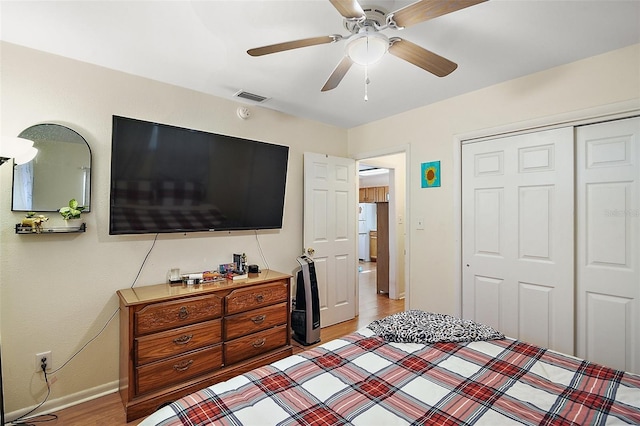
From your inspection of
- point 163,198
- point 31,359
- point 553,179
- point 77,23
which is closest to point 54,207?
point 163,198

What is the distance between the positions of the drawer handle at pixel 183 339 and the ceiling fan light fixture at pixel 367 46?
2188 mm

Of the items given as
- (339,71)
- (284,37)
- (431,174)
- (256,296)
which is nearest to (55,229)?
(256,296)

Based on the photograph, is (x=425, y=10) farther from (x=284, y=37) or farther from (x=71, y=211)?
(x=71, y=211)

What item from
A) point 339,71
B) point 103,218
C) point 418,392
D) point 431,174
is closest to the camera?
point 418,392

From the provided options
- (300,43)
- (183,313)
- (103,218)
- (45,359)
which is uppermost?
(300,43)

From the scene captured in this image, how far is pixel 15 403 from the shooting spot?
2010mm

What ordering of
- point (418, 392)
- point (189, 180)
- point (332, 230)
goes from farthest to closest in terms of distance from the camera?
point (332, 230)
point (189, 180)
point (418, 392)

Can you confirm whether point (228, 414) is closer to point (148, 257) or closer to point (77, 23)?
point (148, 257)

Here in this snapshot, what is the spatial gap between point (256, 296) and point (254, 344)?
1.33ft

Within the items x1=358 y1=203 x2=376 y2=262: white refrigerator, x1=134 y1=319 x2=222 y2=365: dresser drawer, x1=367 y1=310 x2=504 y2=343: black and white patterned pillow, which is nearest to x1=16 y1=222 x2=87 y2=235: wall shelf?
x1=134 y1=319 x2=222 y2=365: dresser drawer

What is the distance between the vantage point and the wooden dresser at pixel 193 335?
206 centimetres

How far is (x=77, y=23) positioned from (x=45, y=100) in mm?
651

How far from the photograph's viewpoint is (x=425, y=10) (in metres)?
1.33

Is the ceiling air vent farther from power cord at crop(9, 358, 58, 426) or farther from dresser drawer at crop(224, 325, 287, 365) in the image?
power cord at crop(9, 358, 58, 426)
